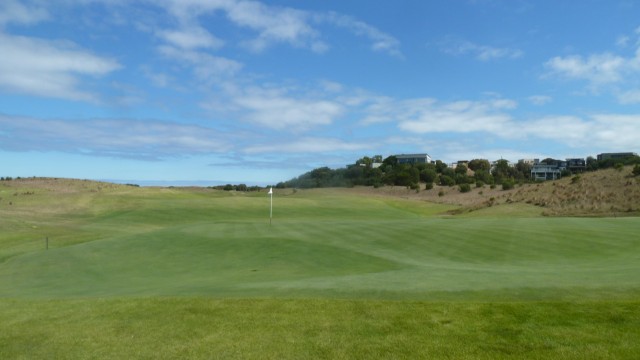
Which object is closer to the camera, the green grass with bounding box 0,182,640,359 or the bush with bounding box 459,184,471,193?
the green grass with bounding box 0,182,640,359

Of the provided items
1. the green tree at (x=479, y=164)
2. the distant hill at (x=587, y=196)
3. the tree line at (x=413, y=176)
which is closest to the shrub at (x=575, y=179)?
the distant hill at (x=587, y=196)

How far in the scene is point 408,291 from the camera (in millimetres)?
11008

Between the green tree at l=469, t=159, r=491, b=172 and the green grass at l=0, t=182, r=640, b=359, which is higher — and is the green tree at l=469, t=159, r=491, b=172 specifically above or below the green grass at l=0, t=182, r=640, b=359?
above

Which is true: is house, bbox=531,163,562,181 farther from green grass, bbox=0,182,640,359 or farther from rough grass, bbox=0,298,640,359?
rough grass, bbox=0,298,640,359

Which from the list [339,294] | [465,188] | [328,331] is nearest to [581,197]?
[465,188]

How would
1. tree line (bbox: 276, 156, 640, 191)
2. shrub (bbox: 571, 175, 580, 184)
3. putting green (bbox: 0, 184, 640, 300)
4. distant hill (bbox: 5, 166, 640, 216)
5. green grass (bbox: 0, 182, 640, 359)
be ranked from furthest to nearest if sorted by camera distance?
tree line (bbox: 276, 156, 640, 191)
shrub (bbox: 571, 175, 580, 184)
distant hill (bbox: 5, 166, 640, 216)
putting green (bbox: 0, 184, 640, 300)
green grass (bbox: 0, 182, 640, 359)

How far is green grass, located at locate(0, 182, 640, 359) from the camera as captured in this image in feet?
25.7

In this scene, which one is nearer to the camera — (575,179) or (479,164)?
(575,179)

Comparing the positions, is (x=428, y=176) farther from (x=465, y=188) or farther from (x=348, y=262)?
(x=348, y=262)

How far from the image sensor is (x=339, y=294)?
36.1 ft

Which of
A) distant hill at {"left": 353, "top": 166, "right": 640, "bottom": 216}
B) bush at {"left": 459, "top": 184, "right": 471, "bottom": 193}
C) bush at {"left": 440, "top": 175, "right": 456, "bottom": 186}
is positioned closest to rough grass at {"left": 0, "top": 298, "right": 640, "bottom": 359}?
distant hill at {"left": 353, "top": 166, "right": 640, "bottom": 216}

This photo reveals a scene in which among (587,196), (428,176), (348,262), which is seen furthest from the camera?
(428,176)

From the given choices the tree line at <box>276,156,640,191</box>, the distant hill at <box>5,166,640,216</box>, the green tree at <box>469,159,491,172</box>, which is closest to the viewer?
the distant hill at <box>5,166,640,216</box>

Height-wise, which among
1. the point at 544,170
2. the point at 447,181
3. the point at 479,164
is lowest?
the point at 447,181
